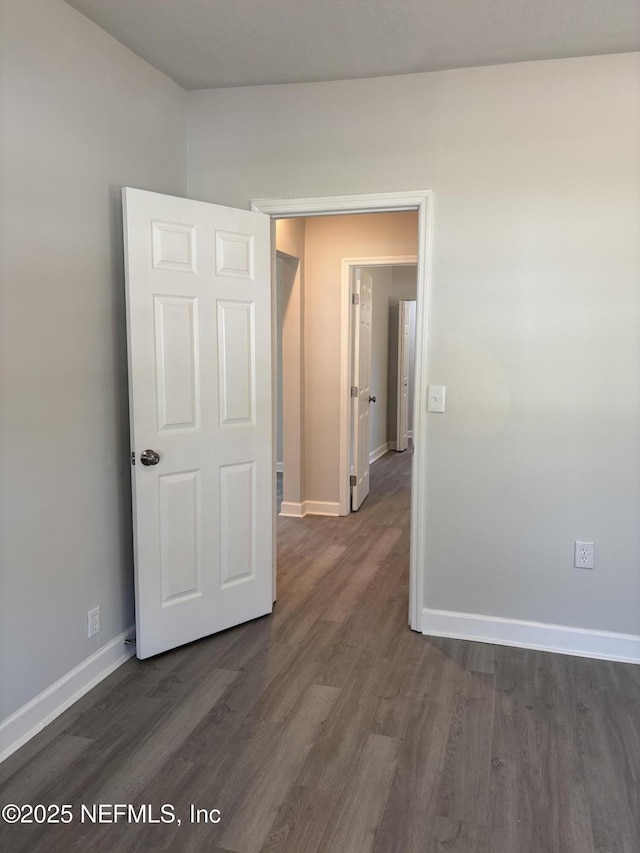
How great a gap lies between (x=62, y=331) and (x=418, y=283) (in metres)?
1.57

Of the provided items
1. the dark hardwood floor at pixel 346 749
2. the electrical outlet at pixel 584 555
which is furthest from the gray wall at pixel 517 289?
the dark hardwood floor at pixel 346 749

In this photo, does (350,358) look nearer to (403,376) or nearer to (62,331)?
(62,331)

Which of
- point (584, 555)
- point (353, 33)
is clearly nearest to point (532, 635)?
point (584, 555)

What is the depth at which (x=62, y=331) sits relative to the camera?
2.37m

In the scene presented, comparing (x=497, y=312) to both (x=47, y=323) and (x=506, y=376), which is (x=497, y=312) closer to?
(x=506, y=376)

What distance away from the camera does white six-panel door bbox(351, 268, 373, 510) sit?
5.19 m

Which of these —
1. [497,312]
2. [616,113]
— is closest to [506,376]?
[497,312]

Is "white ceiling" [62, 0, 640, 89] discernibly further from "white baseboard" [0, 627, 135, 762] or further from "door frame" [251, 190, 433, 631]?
"white baseboard" [0, 627, 135, 762]

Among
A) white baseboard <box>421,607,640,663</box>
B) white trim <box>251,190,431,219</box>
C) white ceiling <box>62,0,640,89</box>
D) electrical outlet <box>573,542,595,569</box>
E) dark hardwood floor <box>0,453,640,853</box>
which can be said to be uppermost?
white ceiling <box>62,0,640,89</box>

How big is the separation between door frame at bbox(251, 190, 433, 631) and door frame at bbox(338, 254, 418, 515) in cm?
188

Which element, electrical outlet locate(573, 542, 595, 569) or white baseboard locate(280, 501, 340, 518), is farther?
white baseboard locate(280, 501, 340, 518)

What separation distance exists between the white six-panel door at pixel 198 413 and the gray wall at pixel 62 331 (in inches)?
5.3

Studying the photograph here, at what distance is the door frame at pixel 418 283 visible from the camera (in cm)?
294

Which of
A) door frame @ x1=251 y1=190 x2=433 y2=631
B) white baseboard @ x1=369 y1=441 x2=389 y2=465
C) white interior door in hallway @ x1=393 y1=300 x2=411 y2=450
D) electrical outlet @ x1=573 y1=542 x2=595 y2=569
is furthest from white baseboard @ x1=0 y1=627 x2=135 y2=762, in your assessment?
white interior door in hallway @ x1=393 y1=300 x2=411 y2=450
